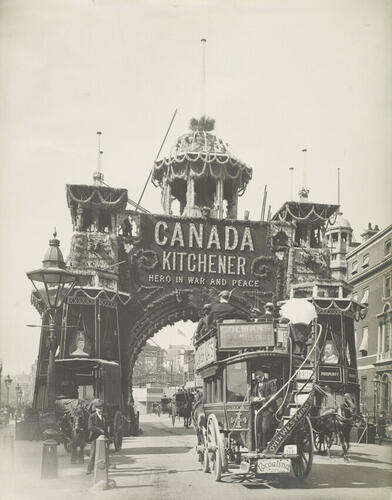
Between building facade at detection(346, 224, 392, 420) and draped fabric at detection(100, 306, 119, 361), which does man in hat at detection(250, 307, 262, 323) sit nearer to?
draped fabric at detection(100, 306, 119, 361)

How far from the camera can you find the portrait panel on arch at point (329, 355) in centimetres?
2817

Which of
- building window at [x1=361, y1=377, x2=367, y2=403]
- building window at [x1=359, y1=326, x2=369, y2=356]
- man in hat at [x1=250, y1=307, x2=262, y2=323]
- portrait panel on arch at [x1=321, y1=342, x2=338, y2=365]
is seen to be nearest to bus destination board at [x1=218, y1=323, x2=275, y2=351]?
man in hat at [x1=250, y1=307, x2=262, y2=323]

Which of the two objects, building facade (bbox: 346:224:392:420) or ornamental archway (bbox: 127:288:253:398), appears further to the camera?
building facade (bbox: 346:224:392:420)

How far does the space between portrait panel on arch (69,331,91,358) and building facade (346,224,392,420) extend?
48.1 ft

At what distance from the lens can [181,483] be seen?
13.3 metres

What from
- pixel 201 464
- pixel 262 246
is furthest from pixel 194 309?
pixel 201 464

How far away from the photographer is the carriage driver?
42.1ft

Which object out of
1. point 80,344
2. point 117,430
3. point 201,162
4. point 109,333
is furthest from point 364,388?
point 117,430

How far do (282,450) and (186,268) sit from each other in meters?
17.7

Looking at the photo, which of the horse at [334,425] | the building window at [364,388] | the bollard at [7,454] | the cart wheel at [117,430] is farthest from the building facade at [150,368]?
the bollard at [7,454]

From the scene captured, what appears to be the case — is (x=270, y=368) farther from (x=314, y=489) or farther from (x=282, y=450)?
(x=314, y=489)

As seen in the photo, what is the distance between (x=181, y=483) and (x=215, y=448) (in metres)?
1.02

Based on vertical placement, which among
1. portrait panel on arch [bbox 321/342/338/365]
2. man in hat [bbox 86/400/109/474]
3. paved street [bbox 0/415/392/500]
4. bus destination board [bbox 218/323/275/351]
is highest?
bus destination board [bbox 218/323/275/351]

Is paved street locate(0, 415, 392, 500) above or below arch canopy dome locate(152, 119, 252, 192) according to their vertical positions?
below
